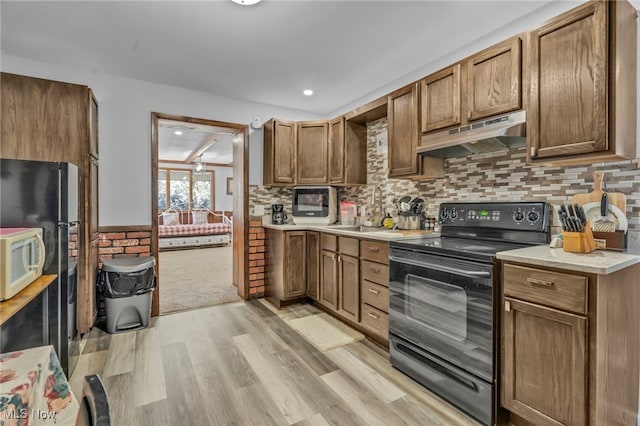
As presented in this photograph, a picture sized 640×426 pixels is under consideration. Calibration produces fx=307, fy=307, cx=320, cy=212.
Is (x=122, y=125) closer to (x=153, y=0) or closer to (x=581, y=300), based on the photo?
(x=153, y=0)

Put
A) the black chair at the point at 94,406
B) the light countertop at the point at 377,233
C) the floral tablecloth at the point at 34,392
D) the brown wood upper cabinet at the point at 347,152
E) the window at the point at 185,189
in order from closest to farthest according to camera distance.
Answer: the black chair at the point at 94,406, the floral tablecloth at the point at 34,392, the light countertop at the point at 377,233, the brown wood upper cabinet at the point at 347,152, the window at the point at 185,189

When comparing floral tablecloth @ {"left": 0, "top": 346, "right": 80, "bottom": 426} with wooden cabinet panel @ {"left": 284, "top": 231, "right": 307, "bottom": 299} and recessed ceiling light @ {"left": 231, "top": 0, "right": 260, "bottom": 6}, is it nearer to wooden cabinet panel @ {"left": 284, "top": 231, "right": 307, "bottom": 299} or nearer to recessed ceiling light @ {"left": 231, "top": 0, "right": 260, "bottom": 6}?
recessed ceiling light @ {"left": 231, "top": 0, "right": 260, "bottom": 6}

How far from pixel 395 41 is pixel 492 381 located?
7.84 feet

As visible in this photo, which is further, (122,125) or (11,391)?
(122,125)

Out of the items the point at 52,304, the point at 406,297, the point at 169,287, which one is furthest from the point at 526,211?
the point at 169,287

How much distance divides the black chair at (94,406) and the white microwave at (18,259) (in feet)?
2.80

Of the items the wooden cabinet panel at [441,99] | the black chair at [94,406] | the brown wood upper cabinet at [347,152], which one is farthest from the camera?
the brown wood upper cabinet at [347,152]

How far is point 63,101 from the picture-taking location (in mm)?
2525

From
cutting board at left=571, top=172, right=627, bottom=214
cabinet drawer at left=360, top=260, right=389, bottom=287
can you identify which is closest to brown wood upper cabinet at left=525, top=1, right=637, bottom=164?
cutting board at left=571, top=172, right=627, bottom=214

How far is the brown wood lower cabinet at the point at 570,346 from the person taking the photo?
1297 millimetres

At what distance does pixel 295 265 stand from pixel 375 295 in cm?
115

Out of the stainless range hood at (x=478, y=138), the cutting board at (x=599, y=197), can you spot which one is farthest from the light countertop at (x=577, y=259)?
the stainless range hood at (x=478, y=138)

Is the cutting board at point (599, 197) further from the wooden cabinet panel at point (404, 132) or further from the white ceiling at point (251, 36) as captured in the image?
the white ceiling at point (251, 36)

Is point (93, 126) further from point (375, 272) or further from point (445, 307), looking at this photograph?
point (445, 307)
